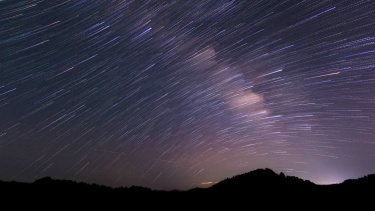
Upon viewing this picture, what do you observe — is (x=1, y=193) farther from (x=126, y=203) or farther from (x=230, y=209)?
(x=230, y=209)

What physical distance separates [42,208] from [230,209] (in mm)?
10845

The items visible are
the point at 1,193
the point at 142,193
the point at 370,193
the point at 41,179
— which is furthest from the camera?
the point at 41,179

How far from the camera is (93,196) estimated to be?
66.4ft

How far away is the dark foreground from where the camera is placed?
1669 centimetres

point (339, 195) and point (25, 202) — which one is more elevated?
point (339, 195)

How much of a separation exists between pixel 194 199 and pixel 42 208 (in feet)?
30.2

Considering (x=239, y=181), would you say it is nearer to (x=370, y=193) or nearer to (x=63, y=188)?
(x=370, y=193)

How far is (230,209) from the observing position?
16.7 m

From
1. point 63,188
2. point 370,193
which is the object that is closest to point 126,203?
point 63,188

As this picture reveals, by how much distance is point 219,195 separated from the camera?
64.5 ft

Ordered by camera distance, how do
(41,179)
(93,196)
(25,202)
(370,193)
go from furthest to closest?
(41,179) < (93,196) < (25,202) < (370,193)

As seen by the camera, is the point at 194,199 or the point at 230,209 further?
the point at 194,199

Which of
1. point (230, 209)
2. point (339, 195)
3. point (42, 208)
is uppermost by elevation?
point (339, 195)

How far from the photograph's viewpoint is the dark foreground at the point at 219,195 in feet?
54.8
